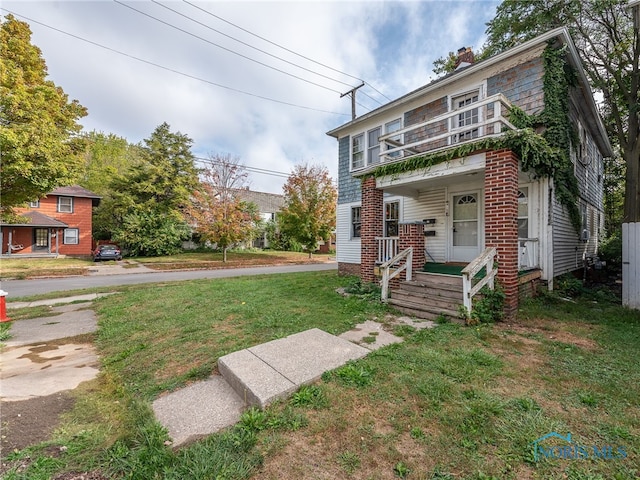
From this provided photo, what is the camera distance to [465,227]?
336 inches

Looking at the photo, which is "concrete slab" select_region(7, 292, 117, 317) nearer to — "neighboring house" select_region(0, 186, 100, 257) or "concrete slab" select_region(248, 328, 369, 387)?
"concrete slab" select_region(248, 328, 369, 387)

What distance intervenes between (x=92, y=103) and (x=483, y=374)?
64.6ft

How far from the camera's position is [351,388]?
9.45 ft

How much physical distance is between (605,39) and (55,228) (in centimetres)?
3643

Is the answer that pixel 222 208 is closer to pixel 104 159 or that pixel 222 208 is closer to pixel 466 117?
pixel 466 117

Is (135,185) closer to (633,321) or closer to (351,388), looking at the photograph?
(351,388)

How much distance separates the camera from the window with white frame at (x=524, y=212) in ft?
23.6

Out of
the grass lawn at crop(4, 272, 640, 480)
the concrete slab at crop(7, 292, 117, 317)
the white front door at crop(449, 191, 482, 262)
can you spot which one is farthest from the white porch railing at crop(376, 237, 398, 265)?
the concrete slab at crop(7, 292, 117, 317)

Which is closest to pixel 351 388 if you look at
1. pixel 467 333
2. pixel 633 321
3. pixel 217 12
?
pixel 467 333

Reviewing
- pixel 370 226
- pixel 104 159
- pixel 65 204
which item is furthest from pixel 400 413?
pixel 104 159

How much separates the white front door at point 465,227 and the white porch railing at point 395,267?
2.66m

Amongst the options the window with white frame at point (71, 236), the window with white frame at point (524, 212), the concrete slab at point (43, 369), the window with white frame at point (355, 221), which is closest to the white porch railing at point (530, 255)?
the window with white frame at point (524, 212)

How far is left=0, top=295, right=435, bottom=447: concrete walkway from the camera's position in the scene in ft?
8.54

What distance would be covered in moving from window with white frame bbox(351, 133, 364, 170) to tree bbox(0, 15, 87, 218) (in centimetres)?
1045
